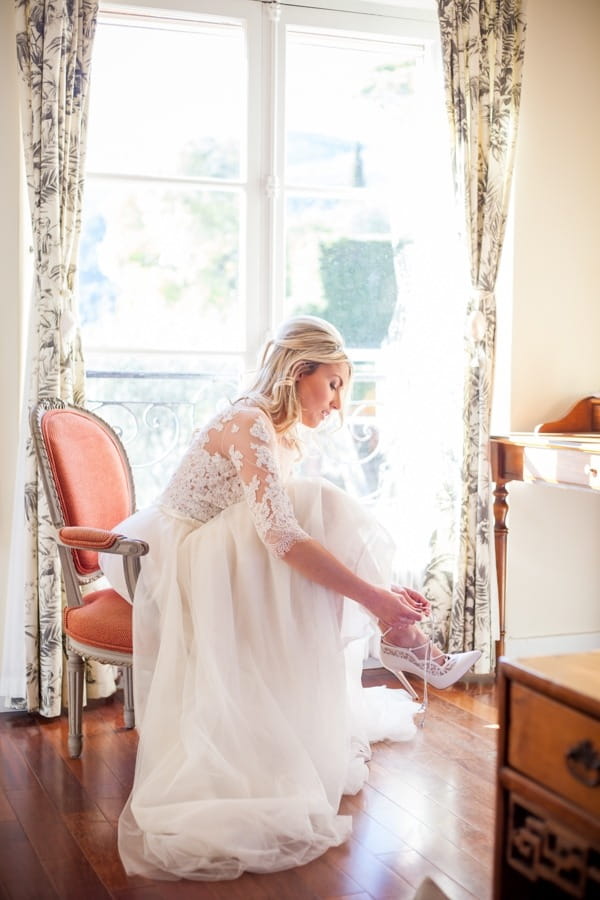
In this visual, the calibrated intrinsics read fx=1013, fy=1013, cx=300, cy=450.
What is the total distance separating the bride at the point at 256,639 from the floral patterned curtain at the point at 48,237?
58 cm

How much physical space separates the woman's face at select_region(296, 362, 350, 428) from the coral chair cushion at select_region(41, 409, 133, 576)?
2.13 feet

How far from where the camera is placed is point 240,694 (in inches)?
93.4

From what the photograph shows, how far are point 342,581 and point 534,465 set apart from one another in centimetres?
119

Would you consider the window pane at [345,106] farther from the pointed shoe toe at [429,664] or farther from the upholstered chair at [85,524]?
the pointed shoe toe at [429,664]

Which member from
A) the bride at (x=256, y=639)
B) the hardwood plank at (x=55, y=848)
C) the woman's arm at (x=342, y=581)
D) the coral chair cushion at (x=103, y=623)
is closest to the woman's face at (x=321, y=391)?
the bride at (x=256, y=639)

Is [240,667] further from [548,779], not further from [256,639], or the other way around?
[548,779]

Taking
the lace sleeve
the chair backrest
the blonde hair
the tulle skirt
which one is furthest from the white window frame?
the tulle skirt

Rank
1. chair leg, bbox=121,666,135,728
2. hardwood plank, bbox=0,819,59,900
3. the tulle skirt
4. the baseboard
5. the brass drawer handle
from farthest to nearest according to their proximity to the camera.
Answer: the baseboard < chair leg, bbox=121,666,135,728 < the tulle skirt < hardwood plank, bbox=0,819,59,900 < the brass drawer handle

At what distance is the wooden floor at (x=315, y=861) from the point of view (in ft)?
6.91

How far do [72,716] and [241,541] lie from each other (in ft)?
2.70

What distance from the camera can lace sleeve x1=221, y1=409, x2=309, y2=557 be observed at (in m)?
2.42

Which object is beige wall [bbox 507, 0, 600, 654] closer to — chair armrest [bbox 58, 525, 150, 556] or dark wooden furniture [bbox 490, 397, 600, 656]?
dark wooden furniture [bbox 490, 397, 600, 656]

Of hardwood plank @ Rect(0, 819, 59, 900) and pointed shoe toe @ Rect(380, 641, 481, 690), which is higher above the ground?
pointed shoe toe @ Rect(380, 641, 481, 690)

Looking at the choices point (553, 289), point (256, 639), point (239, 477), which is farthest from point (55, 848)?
point (553, 289)
